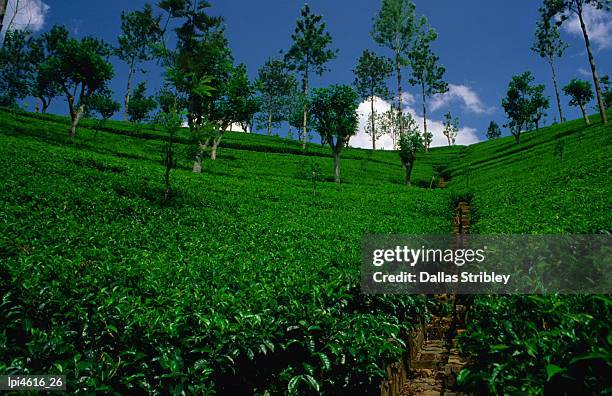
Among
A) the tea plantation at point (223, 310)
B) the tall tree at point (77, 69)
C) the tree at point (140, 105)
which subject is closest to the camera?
the tea plantation at point (223, 310)

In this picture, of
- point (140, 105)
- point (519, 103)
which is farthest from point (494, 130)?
point (140, 105)

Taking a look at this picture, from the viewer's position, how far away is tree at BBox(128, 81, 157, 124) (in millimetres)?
70562

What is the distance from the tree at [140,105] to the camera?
7056 centimetres

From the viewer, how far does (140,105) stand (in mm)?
70625

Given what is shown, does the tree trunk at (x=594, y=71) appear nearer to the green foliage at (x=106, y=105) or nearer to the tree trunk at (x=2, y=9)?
the tree trunk at (x=2, y=9)

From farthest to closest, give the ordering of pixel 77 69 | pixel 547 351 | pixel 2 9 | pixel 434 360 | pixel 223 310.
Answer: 1. pixel 77 69
2. pixel 2 9
3. pixel 434 360
4. pixel 223 310
5. pixel 547 351

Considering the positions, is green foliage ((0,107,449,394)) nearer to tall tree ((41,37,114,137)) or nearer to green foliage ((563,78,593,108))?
tall tree ((41,37,114,137))

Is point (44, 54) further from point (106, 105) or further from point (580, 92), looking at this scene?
point (580, 92)

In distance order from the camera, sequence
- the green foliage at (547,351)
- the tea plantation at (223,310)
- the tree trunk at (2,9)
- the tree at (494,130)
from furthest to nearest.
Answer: the tree at (494,130) < the tree trunk at (2,9) < the tea plantation at (223,310) < the green foliage at (547,351)

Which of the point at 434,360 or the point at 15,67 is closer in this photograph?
the point at 434,360

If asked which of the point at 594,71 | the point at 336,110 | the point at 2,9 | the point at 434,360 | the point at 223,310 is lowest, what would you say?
the point at 434,360

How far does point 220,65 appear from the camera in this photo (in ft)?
108

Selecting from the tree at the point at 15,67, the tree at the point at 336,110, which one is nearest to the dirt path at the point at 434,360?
the tree at the point at 336,110

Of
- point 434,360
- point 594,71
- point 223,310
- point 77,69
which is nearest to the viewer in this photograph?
point 223,310
